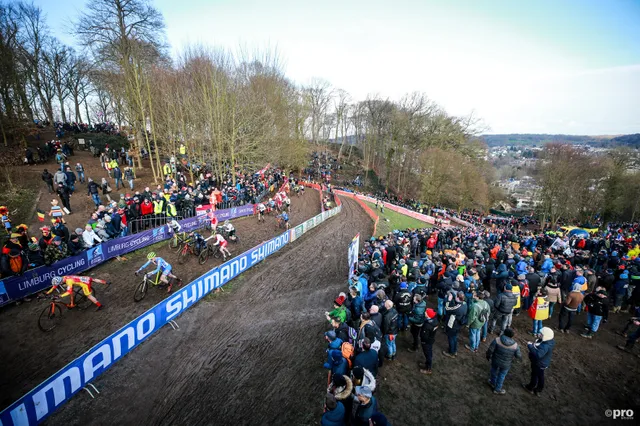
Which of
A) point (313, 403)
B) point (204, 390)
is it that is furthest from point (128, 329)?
point (313, 403)

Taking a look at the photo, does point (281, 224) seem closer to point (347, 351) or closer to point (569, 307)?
point (347, 351)

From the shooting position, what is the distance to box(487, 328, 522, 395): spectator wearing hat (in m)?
5.81

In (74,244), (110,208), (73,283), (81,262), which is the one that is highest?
(110,208)

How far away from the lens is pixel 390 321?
22.5ft

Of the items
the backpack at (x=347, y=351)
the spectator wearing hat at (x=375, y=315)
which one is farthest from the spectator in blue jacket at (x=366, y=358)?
the spectator wearing hat at (x=375, y=315)

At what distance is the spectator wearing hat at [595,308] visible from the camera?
26.7 feet

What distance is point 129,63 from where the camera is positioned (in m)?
22.1

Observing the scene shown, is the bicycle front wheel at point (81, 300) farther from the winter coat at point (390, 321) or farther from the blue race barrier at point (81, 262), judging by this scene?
the winter coat at point (390, 321)

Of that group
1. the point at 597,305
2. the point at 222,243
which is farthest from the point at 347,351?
the point at 222,243

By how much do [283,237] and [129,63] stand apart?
18.8m

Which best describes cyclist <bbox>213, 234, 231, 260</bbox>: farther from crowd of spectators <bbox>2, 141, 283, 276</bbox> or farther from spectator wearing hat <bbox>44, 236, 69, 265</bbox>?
spectator wearing hat <bbox>44, 236, 69, 265</bbox>

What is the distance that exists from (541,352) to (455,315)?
176 centimetres

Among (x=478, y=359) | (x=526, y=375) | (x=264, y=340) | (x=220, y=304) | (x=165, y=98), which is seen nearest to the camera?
(x=526, y=375)

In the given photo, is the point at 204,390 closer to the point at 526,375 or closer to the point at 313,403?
the point at 313,403
